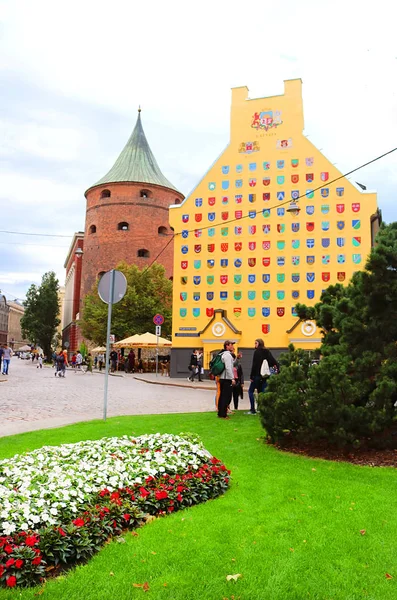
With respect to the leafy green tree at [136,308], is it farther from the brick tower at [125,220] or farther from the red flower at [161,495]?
the red flower at [161,495]

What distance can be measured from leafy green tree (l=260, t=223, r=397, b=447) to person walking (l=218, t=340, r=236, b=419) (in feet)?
11.2

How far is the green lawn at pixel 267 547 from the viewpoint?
3.47 metres

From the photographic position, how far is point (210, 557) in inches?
155

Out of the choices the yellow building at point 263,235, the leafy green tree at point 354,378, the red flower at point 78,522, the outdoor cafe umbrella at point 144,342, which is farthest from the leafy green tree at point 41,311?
the red flower at point 78,522

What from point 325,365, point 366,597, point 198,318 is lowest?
point 366,597

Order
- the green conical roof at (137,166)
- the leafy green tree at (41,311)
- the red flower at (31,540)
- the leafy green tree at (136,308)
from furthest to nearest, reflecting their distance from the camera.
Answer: the leafy green tree at (41,311) < the green conical roof at (137,166) < the leafy green tree at (136,308) < the red flower at (31,540)

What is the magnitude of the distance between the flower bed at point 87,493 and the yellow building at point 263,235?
83.5 ft

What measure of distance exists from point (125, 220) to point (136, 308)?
55.6ft

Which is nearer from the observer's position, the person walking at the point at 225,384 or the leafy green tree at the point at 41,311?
the person walking at the point at 225,384

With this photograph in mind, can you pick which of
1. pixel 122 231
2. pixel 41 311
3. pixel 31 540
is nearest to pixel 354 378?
pixel 31 540

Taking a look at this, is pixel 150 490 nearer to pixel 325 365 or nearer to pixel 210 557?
pixel 210 557

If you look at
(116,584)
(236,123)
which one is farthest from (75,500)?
(236,123)

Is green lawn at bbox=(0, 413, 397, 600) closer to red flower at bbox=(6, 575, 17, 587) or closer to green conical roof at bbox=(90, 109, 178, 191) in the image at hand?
red flower at bbox=(6, 575, 17, 587)

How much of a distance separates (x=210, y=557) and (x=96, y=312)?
150ft
